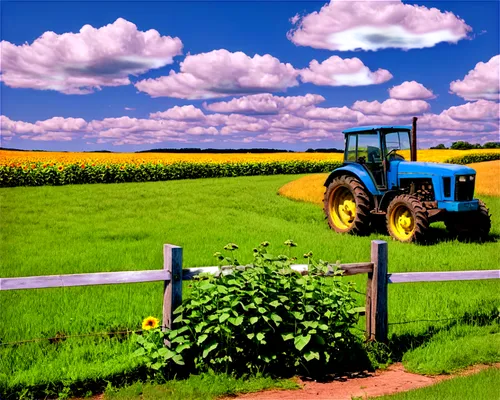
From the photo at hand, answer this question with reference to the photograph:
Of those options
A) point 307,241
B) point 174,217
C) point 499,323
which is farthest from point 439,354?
point 174,217

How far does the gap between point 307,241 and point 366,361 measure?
641 centimetres

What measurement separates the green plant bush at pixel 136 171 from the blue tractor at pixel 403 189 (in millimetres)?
19486

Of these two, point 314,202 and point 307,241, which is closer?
point 307,241

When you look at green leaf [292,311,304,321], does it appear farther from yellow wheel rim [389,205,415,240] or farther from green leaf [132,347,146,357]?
yellow wheel rim [389,205,415,240]

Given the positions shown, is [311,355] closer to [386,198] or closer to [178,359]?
[178,359]

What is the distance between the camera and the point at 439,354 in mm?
5973

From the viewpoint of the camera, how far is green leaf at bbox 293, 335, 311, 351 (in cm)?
520

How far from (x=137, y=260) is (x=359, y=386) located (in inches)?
235

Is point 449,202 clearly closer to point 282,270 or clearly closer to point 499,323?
point 499,323

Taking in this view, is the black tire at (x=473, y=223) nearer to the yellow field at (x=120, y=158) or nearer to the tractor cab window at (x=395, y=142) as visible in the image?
the tractor cab window at (x=395, y=142)

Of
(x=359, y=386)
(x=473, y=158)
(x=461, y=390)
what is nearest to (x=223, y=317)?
(x=359, y=386)

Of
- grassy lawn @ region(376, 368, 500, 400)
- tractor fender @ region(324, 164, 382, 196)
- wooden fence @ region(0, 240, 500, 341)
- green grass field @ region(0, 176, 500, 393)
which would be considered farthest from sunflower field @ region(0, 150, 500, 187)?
grassy lawn @ region(376, 368, 500, 400)

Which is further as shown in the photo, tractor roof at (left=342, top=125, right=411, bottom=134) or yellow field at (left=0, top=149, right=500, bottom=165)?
yellow field at (left=0, top=149, right=500, bottom=165)

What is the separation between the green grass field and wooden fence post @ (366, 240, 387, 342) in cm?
33
